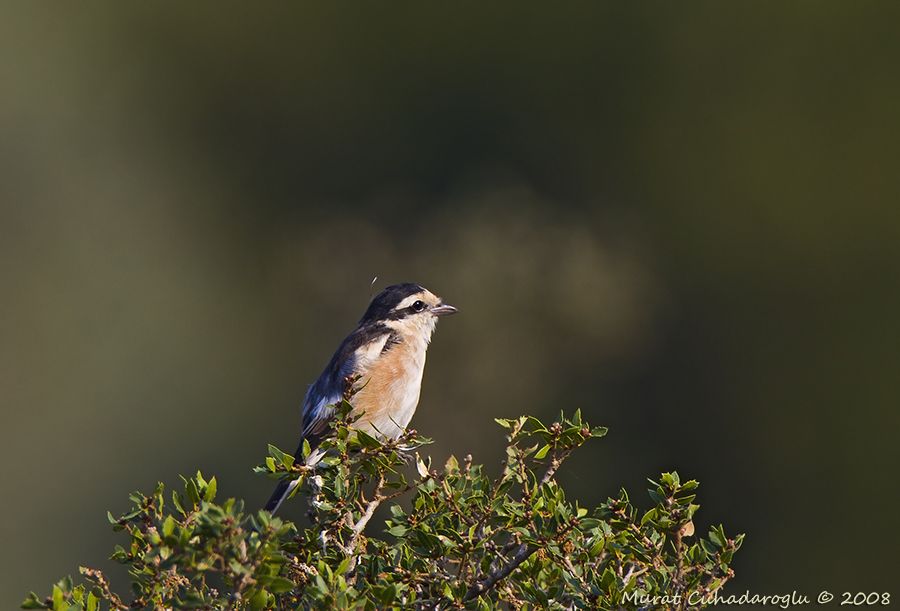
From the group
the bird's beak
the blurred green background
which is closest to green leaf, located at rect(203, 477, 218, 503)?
the bird's beak

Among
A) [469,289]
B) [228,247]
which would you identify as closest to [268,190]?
[228,247]

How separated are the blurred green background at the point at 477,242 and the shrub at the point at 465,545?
9.86 m

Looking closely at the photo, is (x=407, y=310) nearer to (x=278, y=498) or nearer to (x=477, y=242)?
(x=278, y=498)

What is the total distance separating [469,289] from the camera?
15141 millimetres

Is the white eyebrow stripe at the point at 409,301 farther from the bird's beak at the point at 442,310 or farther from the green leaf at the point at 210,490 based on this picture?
the green leaf at the point at 210,490

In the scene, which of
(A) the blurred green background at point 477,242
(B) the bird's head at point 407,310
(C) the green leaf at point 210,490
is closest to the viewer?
(C) the green leaf at point 210,490

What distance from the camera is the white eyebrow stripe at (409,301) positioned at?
6.62 m

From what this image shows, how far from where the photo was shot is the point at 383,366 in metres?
6.12

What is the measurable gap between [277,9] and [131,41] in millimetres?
3900

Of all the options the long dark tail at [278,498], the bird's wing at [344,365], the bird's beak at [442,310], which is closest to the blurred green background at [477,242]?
the bird's beak at [442,310]

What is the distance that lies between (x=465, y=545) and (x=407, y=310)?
3222 mm

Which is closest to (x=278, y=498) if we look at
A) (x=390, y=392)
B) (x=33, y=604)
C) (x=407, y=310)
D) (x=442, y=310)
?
(x=390, y=392)

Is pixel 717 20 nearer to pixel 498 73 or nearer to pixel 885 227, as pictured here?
pixel 498 73

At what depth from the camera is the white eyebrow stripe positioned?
662 centimetres
